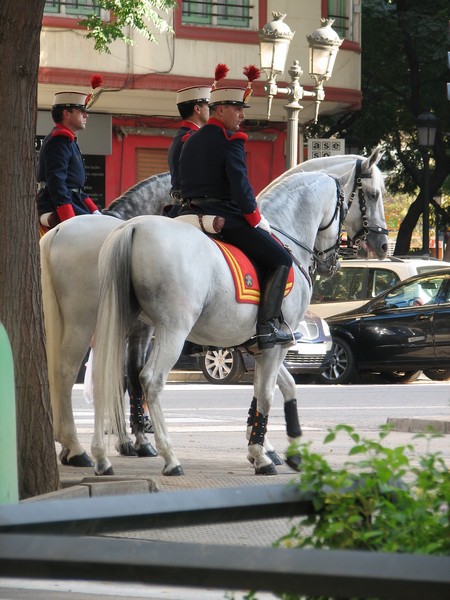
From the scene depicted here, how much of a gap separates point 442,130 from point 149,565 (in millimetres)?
36795

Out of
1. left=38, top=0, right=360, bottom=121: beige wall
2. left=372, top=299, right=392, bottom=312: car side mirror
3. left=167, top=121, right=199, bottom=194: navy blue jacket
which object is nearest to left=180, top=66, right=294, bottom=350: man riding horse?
left=167, top=121, right=199, bottom=194: navy blue jacket

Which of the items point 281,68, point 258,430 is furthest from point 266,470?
point 281,68

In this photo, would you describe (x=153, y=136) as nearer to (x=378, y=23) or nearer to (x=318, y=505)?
(x=378, y=23)

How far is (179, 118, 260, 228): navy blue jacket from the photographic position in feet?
31.8

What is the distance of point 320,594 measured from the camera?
2258 mm

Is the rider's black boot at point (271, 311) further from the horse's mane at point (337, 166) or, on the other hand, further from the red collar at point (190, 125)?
the red collar at point (190, 125)

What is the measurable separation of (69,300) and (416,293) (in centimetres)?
1243

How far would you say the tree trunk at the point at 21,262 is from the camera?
25.7 feet

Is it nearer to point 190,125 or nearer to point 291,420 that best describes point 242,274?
point 291,420

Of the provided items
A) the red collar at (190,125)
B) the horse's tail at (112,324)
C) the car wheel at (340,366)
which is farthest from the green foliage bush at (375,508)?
the car wheel at (340,366)

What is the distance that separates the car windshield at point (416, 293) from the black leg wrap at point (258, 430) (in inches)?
468

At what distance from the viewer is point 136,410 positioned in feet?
35.4

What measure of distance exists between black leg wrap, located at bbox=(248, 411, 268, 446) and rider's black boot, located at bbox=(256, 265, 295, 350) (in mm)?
573

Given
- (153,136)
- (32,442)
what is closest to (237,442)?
(32,442)
